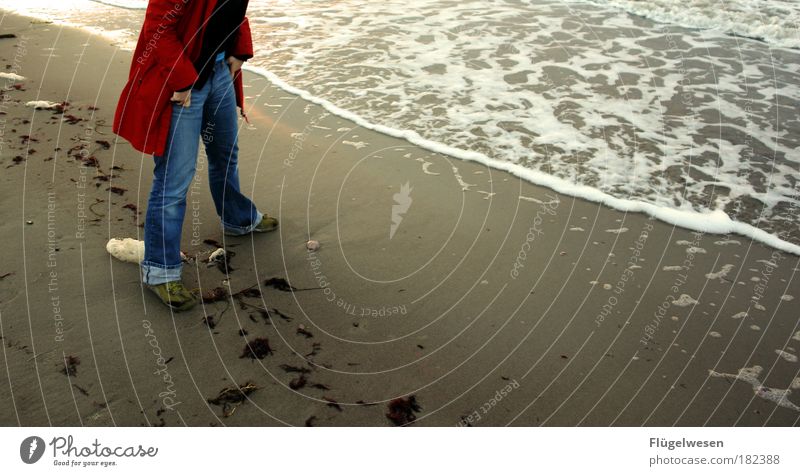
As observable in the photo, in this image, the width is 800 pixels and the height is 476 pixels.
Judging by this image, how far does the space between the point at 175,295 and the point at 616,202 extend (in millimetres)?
3460

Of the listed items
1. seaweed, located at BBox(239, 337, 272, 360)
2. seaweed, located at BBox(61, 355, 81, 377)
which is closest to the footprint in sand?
seaweed, located at BBox(239, 337, 272, 360)

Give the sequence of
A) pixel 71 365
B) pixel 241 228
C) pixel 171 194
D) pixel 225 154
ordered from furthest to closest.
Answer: pixel 241 228
pixel 225 154
pixel 171 194
pixel 71 365

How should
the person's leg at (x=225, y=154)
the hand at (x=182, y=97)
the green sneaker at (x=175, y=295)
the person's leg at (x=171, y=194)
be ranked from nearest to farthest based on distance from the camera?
1. the hand at (x=182, y=97)
2. the person's leg at (x=171, y=194)
3. the green sneaker at (x=175, y=295)
4. the person's leg at (x=225, y=154)

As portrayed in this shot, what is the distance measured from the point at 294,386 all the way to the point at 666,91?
20.4ft

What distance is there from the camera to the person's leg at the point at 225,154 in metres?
3.85

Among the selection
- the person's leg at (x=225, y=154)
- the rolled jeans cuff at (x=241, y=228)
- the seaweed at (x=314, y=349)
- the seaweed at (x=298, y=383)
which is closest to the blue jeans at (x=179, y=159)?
the person's leg at (x=225, y=154)

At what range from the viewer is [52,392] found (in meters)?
3.06

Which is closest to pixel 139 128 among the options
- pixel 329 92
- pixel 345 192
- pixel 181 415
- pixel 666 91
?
pixel 181 415

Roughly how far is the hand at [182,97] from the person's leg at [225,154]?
257 mm

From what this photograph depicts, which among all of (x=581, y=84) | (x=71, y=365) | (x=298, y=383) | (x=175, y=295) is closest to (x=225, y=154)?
(x=175, y=295)

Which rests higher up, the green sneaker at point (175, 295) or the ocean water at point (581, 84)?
the green sneaker at point (175, 295)

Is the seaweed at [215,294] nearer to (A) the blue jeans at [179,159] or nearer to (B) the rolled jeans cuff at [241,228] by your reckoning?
(A) the blue jeans at [179,159]

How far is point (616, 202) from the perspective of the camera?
16.6ft

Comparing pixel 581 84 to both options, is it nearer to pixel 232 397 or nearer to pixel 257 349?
pixel 257 349
